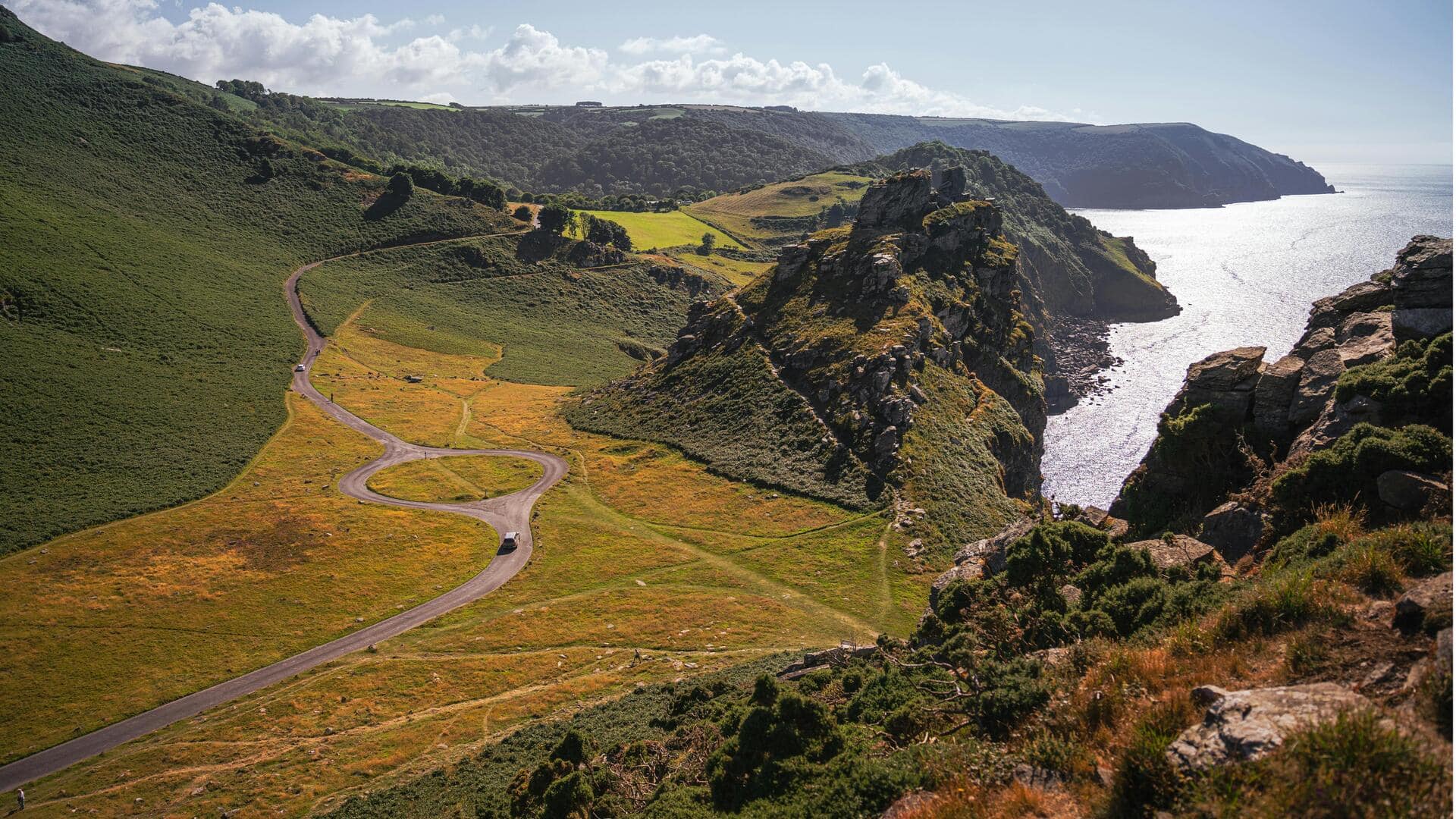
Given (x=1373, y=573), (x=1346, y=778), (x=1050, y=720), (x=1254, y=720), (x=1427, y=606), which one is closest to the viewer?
(x=1346, y=778)

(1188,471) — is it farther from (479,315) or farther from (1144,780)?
(479,315)

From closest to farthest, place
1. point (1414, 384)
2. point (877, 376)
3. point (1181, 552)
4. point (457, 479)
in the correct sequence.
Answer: point (1414, 384), point (1181, 552), point (877, 376), point (457, 479)

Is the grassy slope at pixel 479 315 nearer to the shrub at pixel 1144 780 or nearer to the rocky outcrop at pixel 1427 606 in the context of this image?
the shrub at pixel 1144 780

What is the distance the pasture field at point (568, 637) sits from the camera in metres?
44.6

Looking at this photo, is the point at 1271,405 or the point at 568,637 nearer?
the point at 1271,405

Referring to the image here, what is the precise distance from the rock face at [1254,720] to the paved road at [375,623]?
2427 inches

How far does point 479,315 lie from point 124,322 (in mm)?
71618

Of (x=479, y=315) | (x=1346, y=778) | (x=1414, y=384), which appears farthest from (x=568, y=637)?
(x=479, y=315)

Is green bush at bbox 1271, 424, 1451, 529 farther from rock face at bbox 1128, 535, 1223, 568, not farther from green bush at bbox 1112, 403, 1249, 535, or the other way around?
green bush at bbox 1112, 403, 1249, 535

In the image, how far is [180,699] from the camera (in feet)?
172

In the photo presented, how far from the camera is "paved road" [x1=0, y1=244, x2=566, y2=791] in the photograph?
47406 millimetres

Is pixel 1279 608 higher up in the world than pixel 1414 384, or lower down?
lower down

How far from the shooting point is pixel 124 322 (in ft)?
403

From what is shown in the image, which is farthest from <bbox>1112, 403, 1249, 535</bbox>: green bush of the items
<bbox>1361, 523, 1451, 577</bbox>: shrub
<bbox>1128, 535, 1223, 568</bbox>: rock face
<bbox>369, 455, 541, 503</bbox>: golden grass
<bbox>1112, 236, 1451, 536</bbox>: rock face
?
<bbox>369, 455, 541, 503</bbox>: golden grass
